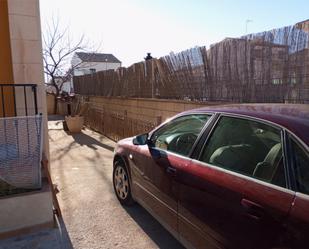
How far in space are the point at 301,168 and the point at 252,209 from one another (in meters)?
0.39

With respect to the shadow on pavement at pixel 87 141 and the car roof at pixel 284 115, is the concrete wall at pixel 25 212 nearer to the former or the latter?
the car roof at pixel 284 115

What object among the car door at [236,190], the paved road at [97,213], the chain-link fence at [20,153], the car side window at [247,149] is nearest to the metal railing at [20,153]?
the chain-link fence at [20,153]

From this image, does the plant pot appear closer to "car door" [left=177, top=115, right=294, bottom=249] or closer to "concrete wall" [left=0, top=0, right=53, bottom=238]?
"concrete wall" [left=0, top=0, right=53, bottom=238]

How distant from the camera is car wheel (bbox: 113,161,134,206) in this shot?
4.03 m

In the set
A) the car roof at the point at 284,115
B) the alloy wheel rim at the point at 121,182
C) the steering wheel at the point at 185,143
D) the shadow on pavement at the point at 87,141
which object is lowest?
the shadow on pavement at the point at 87,141

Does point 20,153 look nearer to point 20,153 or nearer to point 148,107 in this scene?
point 20,153

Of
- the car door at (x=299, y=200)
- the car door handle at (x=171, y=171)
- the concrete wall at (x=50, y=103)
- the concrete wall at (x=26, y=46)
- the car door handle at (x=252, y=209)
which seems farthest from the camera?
the concrete wall at (x=50, y=103)

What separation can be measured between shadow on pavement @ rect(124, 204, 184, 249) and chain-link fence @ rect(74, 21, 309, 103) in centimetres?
259

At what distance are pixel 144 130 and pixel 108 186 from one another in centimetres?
232

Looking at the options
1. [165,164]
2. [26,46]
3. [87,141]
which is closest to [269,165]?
[165,164]

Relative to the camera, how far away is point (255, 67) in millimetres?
5031

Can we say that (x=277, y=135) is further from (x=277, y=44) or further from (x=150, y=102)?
(x=150, y=102)

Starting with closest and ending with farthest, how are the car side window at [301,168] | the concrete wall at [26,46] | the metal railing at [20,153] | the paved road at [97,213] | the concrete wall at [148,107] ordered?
the car side window at [301,168] → the paved road at [97,213] → the metal railing at [20,153] → the concrete wall at [26,46] → the concrete wall at [148,107]

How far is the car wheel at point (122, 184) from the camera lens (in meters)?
4.03
